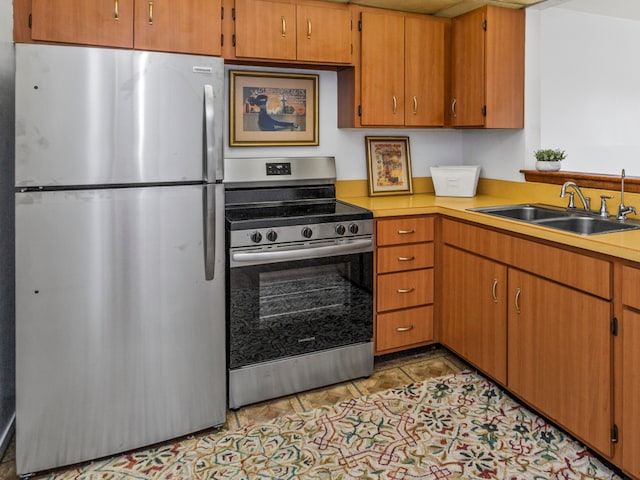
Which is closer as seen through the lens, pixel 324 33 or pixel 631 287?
pixel 631 287

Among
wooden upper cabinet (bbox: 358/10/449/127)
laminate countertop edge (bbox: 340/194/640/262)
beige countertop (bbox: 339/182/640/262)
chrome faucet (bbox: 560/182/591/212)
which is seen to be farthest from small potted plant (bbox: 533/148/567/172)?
wooden upper cabinet (bbox: 358/10/449/127)

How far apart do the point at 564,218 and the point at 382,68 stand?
1.39m

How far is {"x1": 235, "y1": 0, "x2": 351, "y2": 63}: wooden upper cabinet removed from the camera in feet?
8.52

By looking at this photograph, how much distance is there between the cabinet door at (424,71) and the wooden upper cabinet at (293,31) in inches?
17.7

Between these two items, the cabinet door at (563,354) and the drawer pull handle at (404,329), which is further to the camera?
the drawer pull handle at (404,329)

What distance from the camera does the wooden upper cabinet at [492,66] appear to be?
2904mm

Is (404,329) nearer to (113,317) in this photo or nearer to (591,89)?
Result: (113,317)

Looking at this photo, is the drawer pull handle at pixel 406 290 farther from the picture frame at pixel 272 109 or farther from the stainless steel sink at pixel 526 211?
the picture frame at pixel 272 109

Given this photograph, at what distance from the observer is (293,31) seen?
271 cm

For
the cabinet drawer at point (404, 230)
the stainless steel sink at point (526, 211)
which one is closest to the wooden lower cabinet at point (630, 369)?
the stainless steel sink at point (526, 211)

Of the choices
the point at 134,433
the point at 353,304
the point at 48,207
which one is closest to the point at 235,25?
the point at 48,207

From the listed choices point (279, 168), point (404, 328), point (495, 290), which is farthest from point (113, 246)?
point (495, 290)

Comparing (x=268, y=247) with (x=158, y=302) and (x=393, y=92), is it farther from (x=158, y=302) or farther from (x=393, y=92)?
(x=393, y=92)

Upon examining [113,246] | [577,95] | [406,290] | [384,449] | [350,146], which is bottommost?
[384,449]
